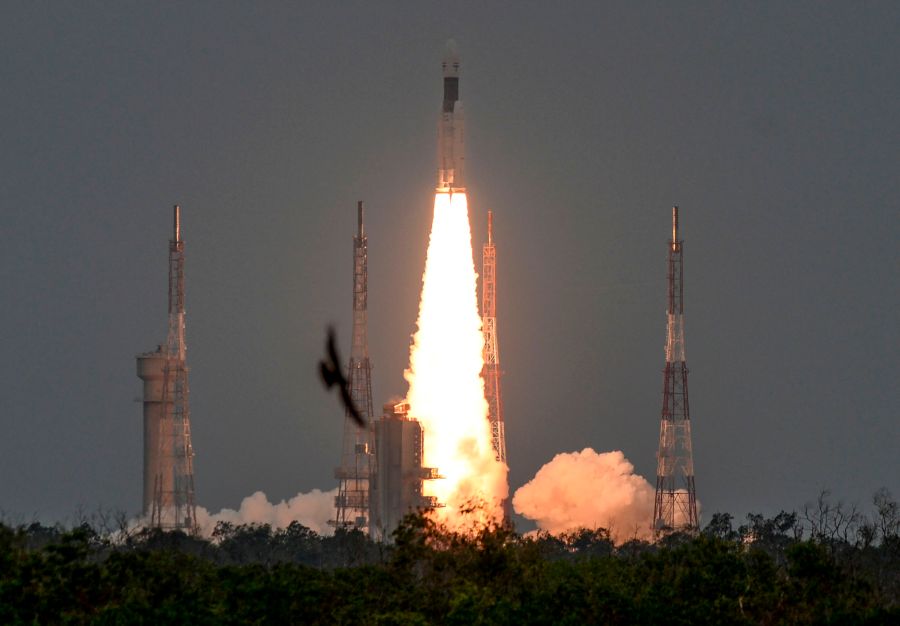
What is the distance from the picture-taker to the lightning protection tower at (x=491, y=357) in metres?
172

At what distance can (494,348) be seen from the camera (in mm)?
170750

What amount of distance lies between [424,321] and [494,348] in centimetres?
525

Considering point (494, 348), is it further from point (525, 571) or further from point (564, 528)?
point (525, 571)

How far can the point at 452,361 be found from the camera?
552 ft

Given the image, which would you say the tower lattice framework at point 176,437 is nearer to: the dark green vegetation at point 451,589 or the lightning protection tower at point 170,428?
the lightning protection tower at point 170,428

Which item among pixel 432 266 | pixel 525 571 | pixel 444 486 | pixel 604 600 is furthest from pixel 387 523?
pixel 604 600

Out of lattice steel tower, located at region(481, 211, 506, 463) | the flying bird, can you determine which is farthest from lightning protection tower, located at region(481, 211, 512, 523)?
the flying bird

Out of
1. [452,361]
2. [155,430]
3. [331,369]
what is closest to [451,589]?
[331,369]

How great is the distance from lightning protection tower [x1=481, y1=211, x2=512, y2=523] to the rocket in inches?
272

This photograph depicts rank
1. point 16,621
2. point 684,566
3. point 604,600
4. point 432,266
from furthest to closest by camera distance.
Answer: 1. point 432,266
2. point 684,566
3. point 604,600
4. point 16,621

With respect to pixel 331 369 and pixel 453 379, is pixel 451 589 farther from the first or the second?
pixel 453 379

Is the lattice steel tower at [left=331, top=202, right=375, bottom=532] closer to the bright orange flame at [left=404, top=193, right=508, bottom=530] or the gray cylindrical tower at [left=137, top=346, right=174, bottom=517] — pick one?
the bright orange flame at [left=404, top=193, right=508, bottom=530]

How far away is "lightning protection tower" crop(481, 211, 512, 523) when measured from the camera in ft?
563

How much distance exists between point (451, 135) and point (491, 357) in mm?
14502
